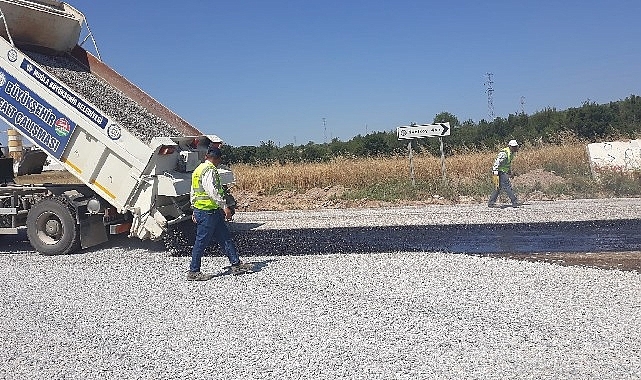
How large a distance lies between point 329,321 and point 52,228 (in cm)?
533

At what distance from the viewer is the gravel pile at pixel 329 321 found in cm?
423

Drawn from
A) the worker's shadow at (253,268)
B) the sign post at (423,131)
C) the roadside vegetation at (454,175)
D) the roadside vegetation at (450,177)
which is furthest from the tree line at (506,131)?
the worker's shadow at (253,268)

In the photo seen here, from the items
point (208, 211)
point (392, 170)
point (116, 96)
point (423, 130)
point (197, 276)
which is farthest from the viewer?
point (392, 170)

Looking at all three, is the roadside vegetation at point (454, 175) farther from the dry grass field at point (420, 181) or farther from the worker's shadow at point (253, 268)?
the worker's shadow at point (253, 268)

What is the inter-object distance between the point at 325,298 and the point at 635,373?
9.35 feet

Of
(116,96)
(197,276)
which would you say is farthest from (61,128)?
(197,276)

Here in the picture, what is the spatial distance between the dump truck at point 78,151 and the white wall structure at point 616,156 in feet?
38.6

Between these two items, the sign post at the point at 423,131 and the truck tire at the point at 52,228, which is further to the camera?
the sign post at the point at 423,131

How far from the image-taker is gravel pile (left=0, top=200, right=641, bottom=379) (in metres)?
4.23

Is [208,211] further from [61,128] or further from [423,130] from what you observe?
[423,130]

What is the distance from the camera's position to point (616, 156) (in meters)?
16.3

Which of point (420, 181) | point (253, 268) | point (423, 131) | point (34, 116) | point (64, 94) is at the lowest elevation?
point (253, 268)

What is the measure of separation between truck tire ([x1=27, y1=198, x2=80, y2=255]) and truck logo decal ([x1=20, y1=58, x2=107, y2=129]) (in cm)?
138

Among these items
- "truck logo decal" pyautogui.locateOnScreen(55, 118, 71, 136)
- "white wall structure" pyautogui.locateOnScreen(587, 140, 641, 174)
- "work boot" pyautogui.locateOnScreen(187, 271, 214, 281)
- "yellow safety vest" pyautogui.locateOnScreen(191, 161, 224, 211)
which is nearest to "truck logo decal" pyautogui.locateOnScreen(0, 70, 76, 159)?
"truck logo decal" pyautogui.locateOnScreen(55, 118, 71, 136)
